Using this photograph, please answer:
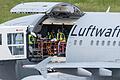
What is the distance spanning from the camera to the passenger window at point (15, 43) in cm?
3054

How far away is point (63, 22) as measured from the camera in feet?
105

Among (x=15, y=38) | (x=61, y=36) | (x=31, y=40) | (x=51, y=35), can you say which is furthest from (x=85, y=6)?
(x=15, y=38)

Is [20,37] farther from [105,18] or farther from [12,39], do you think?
[105,18]

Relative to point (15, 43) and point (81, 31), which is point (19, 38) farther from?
point (81, 31)

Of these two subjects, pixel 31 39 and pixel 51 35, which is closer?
pixel 31 39

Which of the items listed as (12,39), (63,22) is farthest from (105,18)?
(12,39)

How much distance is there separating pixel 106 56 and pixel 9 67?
18.5 feet

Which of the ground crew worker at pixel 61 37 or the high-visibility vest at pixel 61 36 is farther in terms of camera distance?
the high-visibility vest at pixel 61 36

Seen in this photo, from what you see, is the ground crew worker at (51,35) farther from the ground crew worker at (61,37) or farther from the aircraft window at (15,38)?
the aircraft window at (15,38)

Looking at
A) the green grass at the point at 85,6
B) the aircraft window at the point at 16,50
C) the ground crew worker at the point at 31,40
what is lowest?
the aircraft window at the point at 16,50

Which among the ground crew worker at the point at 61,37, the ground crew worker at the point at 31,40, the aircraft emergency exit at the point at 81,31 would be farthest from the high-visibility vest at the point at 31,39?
the ground crew worker at the point at 61,37

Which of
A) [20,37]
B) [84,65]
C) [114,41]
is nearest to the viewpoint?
[84,65]

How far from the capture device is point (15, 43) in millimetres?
30688

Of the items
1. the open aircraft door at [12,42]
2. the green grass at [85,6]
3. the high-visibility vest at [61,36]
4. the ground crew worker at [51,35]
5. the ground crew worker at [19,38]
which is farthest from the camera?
the green grass at [85,6]
